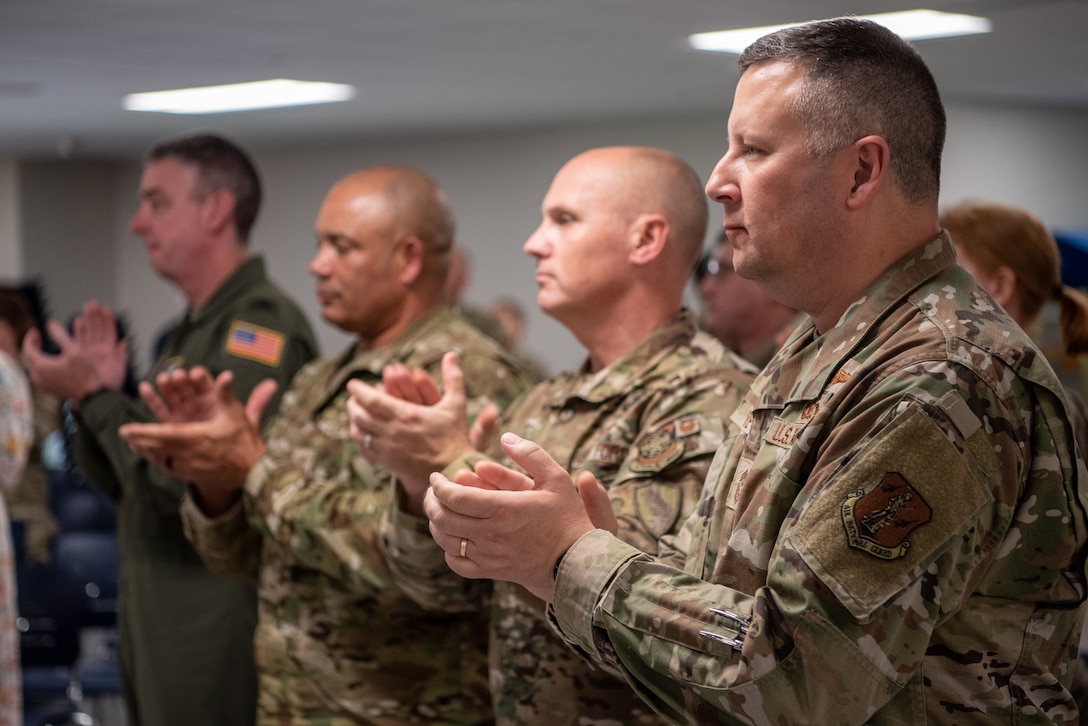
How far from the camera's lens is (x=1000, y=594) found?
1.23m

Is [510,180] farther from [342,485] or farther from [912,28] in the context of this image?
[342,485]

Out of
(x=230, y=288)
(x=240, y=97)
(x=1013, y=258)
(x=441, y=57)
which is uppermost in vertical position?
(x=441, y=57)

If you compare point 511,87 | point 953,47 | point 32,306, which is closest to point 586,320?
point 953,47

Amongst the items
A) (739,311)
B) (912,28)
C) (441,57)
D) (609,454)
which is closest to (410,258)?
(609,454)

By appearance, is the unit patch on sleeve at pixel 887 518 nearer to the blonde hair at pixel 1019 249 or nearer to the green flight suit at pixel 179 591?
the blonde hair at pixel 1019 249

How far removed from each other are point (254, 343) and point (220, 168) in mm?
728

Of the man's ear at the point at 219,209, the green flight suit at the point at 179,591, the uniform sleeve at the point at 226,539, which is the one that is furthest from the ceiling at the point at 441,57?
the uniform sleeve at the point at 226,539

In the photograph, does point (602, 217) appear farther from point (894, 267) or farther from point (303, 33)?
point (303, 33)

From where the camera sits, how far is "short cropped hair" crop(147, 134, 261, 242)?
3602mm

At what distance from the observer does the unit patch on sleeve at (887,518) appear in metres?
1.15

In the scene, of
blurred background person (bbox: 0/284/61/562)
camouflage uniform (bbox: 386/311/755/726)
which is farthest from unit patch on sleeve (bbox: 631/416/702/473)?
blurred background person (bbox: 0/284/61/562)

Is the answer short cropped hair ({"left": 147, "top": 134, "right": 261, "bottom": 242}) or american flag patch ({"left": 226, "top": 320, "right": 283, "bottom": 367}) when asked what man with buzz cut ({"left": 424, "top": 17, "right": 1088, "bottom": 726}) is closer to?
american flag patch ({"left": 226, "top": 320, "right": 283, "bottom": 367})

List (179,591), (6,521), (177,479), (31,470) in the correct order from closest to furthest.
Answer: (177,479), (179,591), (6,521), (31,470)

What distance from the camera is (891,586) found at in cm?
114
